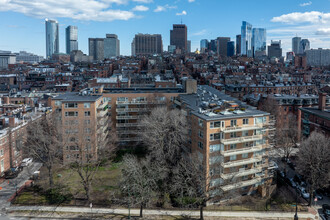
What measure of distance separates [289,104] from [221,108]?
3622 cm

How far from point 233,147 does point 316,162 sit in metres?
12.9

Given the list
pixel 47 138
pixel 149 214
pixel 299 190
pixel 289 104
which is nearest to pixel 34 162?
pixel 47 138

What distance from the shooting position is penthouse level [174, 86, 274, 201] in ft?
141

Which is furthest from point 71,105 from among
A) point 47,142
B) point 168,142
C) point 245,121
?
point 245,121

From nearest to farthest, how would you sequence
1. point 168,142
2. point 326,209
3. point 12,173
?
point 326,209 → point 168,142 → point 12,173

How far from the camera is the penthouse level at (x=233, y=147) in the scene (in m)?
43.1

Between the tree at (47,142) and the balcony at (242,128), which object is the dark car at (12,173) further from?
the balcony at (242,128)

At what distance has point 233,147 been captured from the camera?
44906 mm

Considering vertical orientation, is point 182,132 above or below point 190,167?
above

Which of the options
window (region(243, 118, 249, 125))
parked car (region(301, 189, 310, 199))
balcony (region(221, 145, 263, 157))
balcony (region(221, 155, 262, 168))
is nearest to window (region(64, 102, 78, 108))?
balcony (region(221, 145, 263, 157))

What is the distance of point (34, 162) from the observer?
62594 mm

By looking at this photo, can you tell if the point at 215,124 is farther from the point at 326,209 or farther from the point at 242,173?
the point at 326,209

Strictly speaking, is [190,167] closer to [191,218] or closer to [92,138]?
[191,218]

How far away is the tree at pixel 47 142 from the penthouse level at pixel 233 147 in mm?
22846
